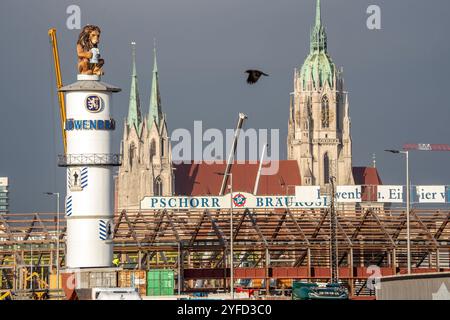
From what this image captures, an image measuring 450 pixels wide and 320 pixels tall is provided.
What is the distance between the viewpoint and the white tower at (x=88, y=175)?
9819 centimetres

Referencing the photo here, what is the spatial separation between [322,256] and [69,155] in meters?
65.6

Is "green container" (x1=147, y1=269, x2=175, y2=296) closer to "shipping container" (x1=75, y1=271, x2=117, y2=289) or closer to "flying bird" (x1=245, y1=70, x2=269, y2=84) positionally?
"shipping container" (x1=75, y1=271, x2=117, y2=289)

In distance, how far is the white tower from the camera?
98.2 meters

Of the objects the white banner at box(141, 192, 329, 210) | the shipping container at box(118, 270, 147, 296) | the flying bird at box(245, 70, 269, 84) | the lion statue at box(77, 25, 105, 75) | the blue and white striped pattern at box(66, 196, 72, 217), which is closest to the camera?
the flying bird at box(245, 70, 269, 84)

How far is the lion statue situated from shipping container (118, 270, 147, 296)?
15.6 meters

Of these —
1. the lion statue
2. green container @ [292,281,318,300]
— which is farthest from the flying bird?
the lion statue

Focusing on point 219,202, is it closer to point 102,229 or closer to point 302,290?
point 102,229

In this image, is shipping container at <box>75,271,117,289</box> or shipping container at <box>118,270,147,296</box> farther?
shipping container at <box>118,270,147,296</box>

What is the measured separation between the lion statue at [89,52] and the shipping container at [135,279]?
51.2 ft

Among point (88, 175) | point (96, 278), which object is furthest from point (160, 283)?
point (88, 175)

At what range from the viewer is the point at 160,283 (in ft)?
344

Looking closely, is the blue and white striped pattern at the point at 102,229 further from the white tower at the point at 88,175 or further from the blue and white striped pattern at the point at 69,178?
the blue and white striped pattern at the point at 69,178
